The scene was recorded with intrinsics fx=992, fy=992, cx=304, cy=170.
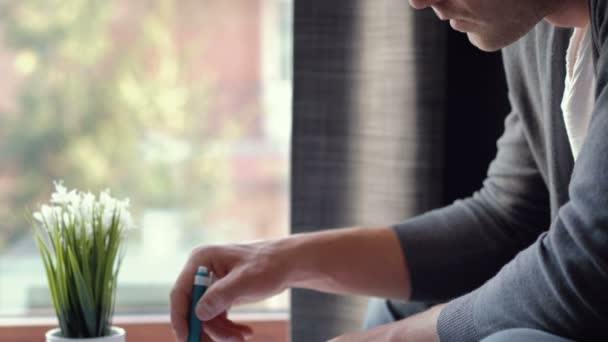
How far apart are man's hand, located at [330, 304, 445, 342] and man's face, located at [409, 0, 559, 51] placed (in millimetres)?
335

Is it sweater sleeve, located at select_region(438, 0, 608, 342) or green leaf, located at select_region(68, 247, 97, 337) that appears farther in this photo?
green leaf, located at select_region(68, 247, 97, 337)

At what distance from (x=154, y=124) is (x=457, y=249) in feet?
3.18

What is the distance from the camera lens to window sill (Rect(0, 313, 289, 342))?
2.13 meters

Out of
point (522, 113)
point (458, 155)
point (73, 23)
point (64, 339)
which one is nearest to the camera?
point (64, 339)

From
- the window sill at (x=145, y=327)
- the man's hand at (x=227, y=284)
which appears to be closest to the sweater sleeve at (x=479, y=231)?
the man's hand at (x=227, y=284)

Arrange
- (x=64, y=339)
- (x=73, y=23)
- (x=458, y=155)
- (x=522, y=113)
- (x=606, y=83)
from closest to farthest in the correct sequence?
(x=606, y=83), (x=64, y=339), (x=522, y=113), (x=458, y=155), (x=73, y=23)

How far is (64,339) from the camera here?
1189 millimetres

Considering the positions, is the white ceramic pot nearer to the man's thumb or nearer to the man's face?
the man's thumb

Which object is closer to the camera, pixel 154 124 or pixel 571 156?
pixel 571 156

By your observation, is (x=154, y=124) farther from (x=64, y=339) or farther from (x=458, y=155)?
(x=64, y=339)

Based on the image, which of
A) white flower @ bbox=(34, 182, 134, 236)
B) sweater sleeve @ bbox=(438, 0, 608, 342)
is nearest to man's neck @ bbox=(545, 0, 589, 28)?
sweater sleeve @ bbox=(438, 0, 608, 342)

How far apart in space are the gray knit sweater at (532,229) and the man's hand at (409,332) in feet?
0.06

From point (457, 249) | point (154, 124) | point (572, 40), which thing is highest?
point (572, 40)

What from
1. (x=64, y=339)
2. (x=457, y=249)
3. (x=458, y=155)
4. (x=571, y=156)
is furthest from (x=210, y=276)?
(x=458, y=155)
